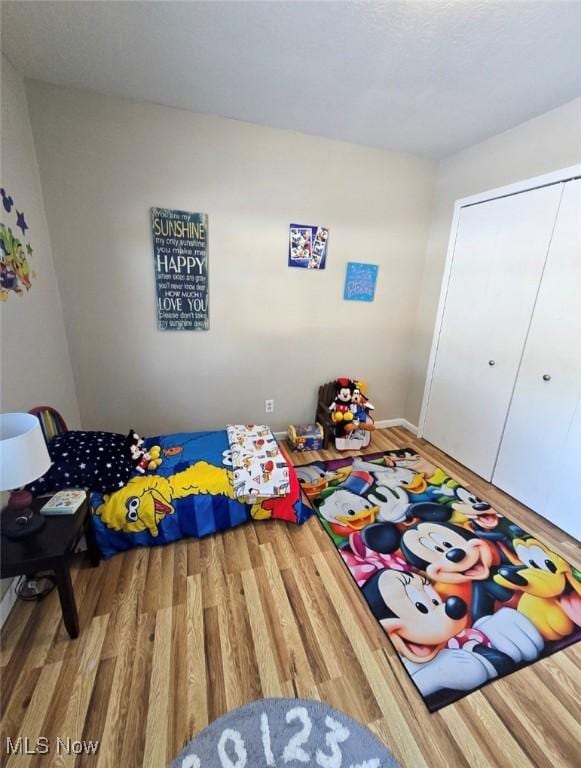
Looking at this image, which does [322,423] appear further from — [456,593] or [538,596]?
[538,596]

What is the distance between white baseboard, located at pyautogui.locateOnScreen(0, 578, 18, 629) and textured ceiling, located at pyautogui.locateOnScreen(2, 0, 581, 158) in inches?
96.5

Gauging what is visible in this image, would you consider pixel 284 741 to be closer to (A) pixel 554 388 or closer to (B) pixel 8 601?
(B) pixel 8 601

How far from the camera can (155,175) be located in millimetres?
1958

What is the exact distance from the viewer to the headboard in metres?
1.55

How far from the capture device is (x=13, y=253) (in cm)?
148

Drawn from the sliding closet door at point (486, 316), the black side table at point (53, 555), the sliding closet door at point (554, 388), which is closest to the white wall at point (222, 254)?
the sliding closet door at point (486, 316)

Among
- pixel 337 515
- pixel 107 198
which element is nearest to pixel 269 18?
pixel 107 198

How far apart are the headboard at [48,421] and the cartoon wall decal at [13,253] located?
1.88 feet

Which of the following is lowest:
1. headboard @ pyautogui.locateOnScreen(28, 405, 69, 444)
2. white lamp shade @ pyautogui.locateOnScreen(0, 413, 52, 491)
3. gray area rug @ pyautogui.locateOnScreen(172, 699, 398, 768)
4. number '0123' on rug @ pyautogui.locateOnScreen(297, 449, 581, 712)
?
gray area rug @ pyautogui.locateOnScreen(172, 699, 398, 768)

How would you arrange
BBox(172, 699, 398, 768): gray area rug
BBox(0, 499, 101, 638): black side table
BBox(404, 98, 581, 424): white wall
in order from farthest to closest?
BBox(404, 98, 581, 424): white wall
BBox(0, 499, 101, 638): black side table
BBox(172, 699, 398, 768): gray area rug

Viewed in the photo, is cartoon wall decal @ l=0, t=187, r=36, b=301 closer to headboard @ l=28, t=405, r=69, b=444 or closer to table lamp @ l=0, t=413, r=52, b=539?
headboard @ l=28, t=405, r=69, b=444

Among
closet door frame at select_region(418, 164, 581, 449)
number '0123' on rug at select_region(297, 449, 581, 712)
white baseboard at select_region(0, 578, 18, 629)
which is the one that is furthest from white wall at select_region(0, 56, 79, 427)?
closet door frame at select_region(418, 164, 581, 449)

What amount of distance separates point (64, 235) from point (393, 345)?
2735mm

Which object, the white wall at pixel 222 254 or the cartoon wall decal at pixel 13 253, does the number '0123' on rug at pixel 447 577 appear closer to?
the white wall at pixel 222 254
